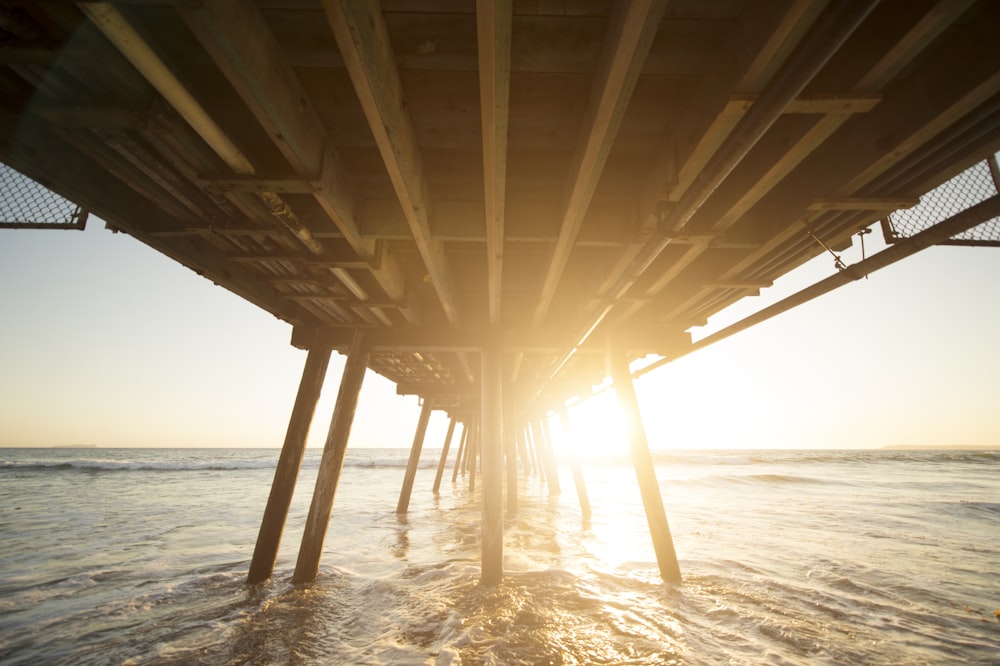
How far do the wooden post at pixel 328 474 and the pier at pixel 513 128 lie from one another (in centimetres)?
168

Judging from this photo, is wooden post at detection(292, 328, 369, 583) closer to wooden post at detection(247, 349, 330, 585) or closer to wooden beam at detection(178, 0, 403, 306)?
wooden post at detection(247, 349, 330, 585)

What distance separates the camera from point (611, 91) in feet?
5.91

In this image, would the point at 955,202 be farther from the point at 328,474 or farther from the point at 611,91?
the point at 328,474

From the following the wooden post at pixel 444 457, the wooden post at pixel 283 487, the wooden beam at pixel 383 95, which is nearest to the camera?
the wooden beam at pixel 383 95

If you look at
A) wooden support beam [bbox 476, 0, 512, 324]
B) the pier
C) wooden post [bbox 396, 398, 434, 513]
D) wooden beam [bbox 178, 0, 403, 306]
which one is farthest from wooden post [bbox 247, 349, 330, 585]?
wooden post [bbox 396, 398, 434, 513]

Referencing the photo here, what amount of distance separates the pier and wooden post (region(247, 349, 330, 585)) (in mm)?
1785

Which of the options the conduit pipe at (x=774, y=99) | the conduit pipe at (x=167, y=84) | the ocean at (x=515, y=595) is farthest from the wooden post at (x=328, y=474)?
the conduit pipe at (x=774, y=99)

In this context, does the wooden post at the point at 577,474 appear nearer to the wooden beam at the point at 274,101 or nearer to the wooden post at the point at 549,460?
the wooden post at the point at 549,460

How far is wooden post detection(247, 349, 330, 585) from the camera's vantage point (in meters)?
4.84

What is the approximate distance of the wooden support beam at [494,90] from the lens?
1.42 metres

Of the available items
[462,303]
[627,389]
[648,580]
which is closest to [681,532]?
[648,580]

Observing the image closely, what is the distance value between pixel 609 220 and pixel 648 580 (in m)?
4.88

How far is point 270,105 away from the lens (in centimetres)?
192

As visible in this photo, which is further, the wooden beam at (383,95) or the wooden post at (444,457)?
the wooden post at (444,457)
